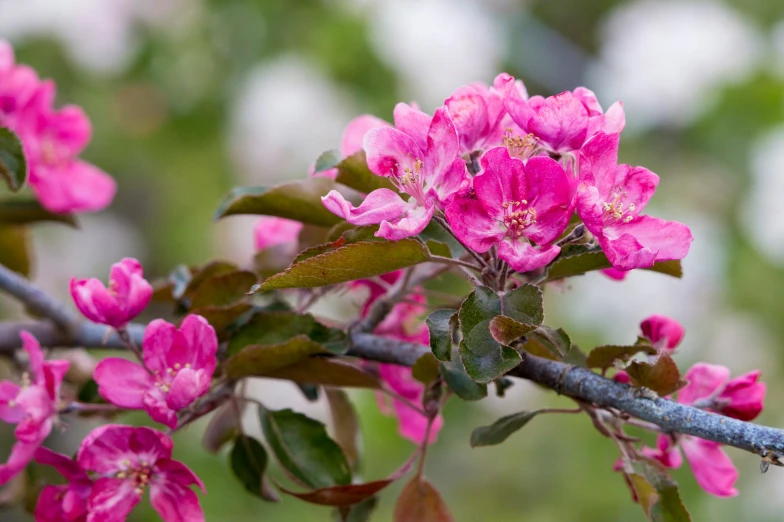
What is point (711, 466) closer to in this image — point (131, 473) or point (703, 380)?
point (703, 380)

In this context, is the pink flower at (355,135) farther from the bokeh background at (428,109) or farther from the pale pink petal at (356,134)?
the bokeh background at (428,109)

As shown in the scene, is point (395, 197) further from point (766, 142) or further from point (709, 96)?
point (709, 96)

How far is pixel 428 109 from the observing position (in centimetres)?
214

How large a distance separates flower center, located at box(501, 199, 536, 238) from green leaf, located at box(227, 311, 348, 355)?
145mm

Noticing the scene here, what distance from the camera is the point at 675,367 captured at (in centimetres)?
43

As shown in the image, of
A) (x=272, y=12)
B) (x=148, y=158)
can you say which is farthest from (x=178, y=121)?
(x=272, y=12)

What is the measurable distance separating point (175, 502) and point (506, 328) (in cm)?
22

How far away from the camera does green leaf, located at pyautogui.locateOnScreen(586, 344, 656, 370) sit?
1.50 ft

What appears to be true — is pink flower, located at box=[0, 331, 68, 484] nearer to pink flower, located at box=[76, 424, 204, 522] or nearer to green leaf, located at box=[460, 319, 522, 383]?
pink flower, located at box=[76, 424, 204, 522]

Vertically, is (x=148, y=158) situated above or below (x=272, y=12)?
below

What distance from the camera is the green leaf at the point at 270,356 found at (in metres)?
0.48

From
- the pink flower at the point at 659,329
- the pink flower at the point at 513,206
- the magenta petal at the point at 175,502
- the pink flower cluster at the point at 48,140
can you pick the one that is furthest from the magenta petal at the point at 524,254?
the pink flower cluster at the point at 48,140

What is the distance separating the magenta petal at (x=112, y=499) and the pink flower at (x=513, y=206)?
23cm

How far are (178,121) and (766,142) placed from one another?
149cm
